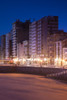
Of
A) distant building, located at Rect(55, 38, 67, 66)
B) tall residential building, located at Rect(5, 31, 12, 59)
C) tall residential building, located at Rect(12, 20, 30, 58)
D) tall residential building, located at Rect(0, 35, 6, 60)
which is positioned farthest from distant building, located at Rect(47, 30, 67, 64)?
tall residential building, located at Rect(0, 35, 6, 60)

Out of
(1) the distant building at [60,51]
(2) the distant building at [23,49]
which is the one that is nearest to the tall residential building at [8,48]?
(2) the distant building at [23,49]

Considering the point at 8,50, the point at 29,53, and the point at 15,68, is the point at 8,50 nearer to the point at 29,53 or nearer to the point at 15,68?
the point at 29,53

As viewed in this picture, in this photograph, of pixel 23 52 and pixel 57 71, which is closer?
pixel 57 71

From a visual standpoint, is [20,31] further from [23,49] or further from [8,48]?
[8,48]

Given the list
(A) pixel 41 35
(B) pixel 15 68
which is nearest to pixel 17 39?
(A) pixel 41 35

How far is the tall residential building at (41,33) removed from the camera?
80.8m

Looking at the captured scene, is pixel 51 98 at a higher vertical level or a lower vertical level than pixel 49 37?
lower

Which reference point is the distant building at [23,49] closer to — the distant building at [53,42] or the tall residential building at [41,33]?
the tall residential building at [41,33]

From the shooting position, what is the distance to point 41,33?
89875 mm

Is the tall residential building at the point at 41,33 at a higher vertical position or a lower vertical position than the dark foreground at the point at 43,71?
higher

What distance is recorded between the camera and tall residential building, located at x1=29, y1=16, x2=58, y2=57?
265 feet

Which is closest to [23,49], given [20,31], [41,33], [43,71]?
[20,31]

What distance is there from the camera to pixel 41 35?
90.0 m

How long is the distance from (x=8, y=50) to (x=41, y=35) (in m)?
40.1
